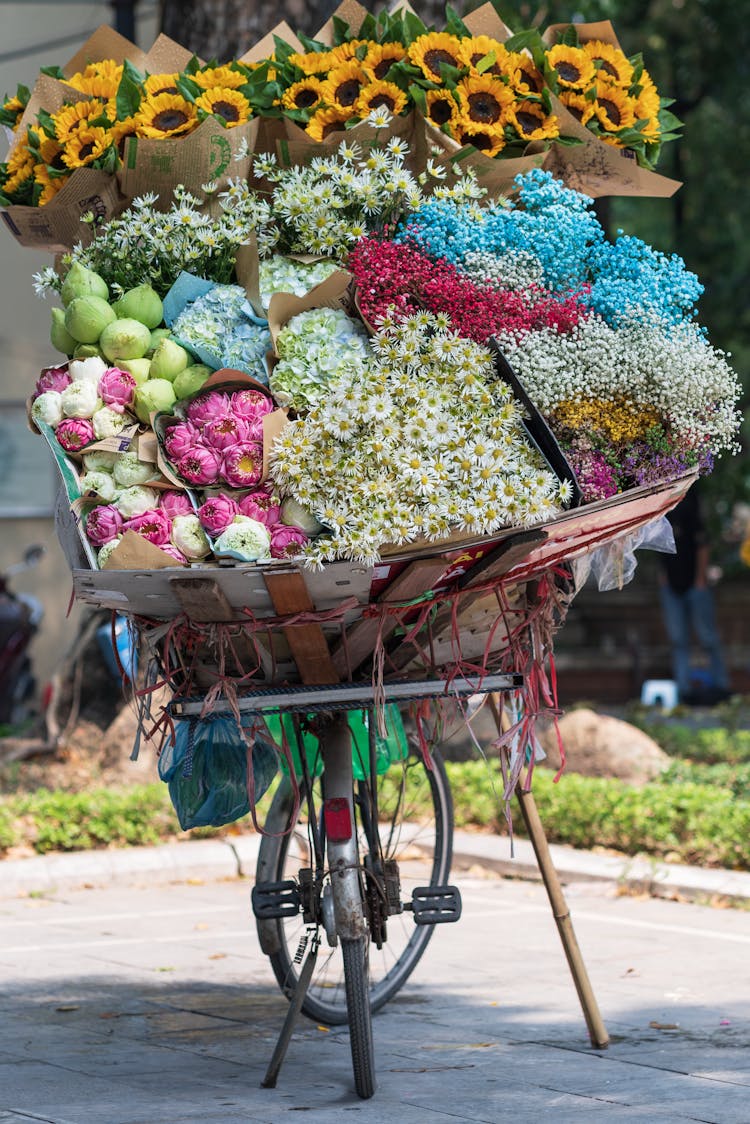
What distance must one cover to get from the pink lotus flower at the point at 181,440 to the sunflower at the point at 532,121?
1162 mm

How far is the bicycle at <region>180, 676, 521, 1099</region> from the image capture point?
4129mm

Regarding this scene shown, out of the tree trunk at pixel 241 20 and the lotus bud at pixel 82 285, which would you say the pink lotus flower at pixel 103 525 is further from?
the tree trunk at pixel 241 20

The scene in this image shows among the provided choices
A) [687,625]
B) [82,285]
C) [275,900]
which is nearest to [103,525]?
[82,285]

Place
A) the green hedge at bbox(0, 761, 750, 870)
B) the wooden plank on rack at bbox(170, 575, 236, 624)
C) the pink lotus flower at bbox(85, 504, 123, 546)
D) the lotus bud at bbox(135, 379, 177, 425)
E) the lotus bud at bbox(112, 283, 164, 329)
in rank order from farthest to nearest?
1. the green hedge at bbox(0, 761, 750, 870)
2. the lotus bud at bbox(112, 283, 164, 329)
3. the lotus bud at bbox(135, 379, 177, 425)
4. the pink lotus flower at bbox(85, 504, 123, 546)
5. the wooden plank on rack at bbox(170, 575, 236, 624)

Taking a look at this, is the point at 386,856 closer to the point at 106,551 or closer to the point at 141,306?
the point at 106,551

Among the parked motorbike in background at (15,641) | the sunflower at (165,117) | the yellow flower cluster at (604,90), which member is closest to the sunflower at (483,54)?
the yellow flower cluster at (604,90)

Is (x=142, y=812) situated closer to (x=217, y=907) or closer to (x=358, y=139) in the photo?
(x=217, y=907)

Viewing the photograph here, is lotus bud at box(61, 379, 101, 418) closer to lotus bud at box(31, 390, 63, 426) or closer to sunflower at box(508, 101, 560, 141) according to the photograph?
lotus bud at box(31, 390, 63, 426)

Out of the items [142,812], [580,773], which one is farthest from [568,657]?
[142,812]

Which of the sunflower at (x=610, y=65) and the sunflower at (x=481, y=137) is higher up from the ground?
the sunflower at (x=610, y=65)

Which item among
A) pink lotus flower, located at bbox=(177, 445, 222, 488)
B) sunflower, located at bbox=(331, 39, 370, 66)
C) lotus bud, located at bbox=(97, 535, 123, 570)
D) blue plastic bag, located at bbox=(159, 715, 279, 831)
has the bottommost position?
blue plastic bag, located at bbox=(159, 715, 279, 831)

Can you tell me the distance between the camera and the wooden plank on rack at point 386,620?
12.4ft

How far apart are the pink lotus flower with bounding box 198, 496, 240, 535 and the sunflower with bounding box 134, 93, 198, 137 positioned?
1.03 meters

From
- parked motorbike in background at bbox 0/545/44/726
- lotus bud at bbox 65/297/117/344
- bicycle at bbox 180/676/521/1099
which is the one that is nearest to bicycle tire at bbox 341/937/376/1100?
bicycle at bbox 180/676/521/1099
